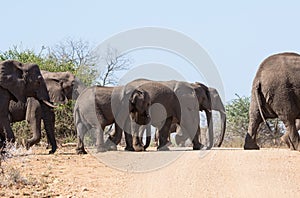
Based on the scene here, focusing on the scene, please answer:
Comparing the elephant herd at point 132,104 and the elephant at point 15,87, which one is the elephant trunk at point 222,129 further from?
the elephant at point 15,87

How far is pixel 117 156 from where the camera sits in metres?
17.1

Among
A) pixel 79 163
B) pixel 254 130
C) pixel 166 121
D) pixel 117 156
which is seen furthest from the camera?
pixel 166 121

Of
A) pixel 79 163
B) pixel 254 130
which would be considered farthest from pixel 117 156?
pixel 254 130

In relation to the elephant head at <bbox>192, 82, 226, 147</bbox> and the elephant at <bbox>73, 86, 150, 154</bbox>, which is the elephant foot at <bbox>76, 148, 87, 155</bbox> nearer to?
the elephant at <bbox>73, 86, 150, 154</bbox>

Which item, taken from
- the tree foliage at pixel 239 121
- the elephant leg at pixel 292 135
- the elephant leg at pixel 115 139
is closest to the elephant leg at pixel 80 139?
the elephant leg at pixel 115 139

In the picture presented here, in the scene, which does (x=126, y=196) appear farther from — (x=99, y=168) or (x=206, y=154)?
(x=206, y=154)

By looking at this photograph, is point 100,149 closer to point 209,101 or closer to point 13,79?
point 13,79

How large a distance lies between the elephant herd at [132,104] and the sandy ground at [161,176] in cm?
220

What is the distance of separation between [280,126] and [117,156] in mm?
14439

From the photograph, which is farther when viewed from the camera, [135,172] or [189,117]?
[189,117]

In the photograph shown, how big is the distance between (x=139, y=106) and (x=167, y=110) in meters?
1.48

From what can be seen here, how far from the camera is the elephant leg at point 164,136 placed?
66.2 ft

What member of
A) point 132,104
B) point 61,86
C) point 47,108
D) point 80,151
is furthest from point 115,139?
point 61,86

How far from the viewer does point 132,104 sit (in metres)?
19.9
